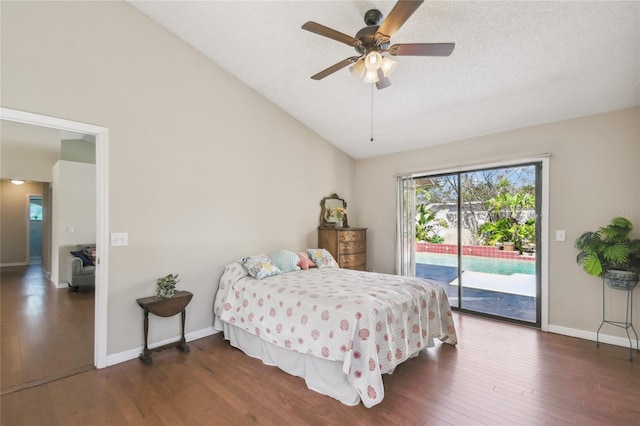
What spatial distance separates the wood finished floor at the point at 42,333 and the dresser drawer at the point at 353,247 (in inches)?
131

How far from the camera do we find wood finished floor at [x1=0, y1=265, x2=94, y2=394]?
8.51ft

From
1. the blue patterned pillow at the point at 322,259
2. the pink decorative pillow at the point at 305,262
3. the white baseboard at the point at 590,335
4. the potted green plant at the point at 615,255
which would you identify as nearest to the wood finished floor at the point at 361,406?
the white baseboard at the point at 590,335

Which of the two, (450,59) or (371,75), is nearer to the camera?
(371,75)

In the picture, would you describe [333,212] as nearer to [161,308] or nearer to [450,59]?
[450,59]

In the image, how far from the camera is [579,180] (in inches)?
136

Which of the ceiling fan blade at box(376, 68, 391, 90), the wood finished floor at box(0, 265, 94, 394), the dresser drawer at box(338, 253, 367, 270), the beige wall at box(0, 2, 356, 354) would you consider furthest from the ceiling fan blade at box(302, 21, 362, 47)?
the wood finished floor at box(0, 265, 94, 394)

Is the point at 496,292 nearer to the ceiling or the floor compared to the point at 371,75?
nearer to the floor

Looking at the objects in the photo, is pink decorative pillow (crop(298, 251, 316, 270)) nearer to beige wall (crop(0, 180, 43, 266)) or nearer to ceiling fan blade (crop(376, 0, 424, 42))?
ceiling fan blade (crop(376, 0, 424, 42))

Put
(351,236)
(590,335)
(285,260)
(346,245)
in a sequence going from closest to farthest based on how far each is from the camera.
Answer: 1. (590,335)
2. (285,260)
3. (346,245)
4. (351,236)

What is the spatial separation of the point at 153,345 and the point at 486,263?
4.38m

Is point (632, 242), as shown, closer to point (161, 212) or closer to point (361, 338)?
point (361, 338)

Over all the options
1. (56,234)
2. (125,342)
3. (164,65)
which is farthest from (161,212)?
(56,234)

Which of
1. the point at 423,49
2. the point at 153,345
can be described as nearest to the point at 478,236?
the point at 423,49

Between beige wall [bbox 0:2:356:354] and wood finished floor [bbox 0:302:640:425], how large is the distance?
61 cm
